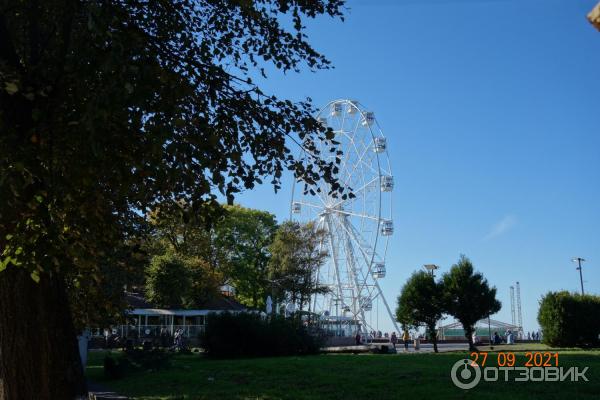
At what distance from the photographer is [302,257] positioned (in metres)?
47.0

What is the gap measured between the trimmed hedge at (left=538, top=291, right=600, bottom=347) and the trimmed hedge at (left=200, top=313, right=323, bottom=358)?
14797 mm

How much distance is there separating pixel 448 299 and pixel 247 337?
1308 cm

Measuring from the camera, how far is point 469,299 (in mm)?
33781

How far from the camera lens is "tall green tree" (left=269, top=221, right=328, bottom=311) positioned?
4616cm

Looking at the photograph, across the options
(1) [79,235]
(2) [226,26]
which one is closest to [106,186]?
(1) [79,235]

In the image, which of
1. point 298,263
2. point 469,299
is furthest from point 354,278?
point 469,299

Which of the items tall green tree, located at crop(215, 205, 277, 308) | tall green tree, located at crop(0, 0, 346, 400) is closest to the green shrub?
tall green tree, located at crop(0, 0, 346, 400)

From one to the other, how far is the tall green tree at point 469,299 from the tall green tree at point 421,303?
730 millimetres

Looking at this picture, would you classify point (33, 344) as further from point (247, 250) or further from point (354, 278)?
point (247, 250)

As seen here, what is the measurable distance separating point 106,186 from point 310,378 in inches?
317

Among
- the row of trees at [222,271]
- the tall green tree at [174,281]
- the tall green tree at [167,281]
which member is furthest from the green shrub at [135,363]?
the tall green tree at [167,281]

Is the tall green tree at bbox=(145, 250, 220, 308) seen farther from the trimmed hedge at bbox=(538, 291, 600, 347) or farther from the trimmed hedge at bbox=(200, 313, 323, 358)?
the trimmed hedge at bbox=(538, 291, 600, 347)

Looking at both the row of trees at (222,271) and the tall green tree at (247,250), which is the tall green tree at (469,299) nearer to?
the row of trees at (222,271)

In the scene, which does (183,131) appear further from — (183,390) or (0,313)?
(183,390)
